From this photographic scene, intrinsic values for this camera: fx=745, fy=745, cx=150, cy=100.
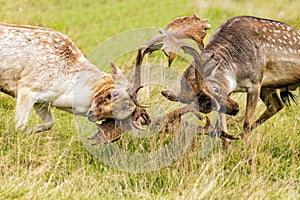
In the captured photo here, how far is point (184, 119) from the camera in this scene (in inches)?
339

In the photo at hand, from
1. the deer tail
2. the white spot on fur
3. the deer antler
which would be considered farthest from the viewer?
the deer tail

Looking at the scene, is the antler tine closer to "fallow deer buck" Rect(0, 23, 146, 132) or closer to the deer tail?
"fallow deer buck" Rect(0, 23, 146, 132)

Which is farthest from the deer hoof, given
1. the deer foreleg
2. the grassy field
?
the deer foreleg

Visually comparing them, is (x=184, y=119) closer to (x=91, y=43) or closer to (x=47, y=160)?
(x=47, y=160)

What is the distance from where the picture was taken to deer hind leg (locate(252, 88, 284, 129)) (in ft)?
30.0

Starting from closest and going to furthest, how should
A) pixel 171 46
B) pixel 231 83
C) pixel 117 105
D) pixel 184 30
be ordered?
pixel 171 46
pixel 184 30
pixel 117 105
pixel 231 83

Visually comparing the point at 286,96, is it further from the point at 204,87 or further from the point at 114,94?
the point at 114,94

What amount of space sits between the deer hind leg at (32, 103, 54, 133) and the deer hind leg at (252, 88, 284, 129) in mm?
2524

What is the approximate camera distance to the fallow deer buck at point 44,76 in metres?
8.19

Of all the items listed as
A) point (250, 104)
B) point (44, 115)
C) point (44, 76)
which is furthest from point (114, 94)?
point (250, 104)

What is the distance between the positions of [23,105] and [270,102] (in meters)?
3.11

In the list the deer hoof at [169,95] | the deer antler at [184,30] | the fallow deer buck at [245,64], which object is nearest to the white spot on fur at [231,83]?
the fallow deer buck at [245,64]

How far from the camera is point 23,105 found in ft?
26.8

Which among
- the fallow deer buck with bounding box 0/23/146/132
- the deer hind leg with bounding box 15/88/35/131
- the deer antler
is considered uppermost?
the deer antler
